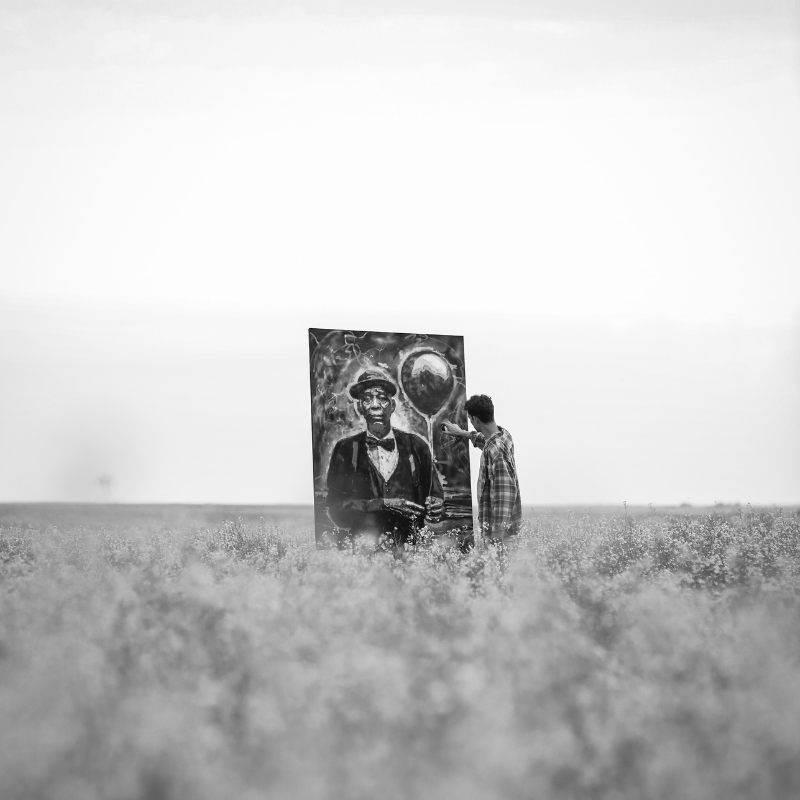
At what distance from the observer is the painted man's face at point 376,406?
6664mm

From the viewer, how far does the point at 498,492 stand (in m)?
6.39

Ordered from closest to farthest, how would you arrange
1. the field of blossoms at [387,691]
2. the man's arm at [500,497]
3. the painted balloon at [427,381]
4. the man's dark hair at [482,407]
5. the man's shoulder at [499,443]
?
the field of blossoms at [387,691], the man's arm at [500,497], the man's shoulder at [499,443], the man's dark hair at [482,407], the painted balloon at [427,381]

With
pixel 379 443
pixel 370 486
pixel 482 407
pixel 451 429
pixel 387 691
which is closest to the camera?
pixel 387 691

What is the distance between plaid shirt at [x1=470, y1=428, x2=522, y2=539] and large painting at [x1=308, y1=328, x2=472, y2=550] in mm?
354

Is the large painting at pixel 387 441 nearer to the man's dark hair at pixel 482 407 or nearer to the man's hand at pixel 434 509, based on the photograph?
the man's hand at pixel 434 509

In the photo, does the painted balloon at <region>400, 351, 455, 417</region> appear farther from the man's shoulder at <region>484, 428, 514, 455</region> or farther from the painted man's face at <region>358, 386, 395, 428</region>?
the man's shoulder at <region>484, 428, 514, 455</region>

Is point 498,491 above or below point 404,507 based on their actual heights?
above

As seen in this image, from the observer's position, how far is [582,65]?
761 centimetres

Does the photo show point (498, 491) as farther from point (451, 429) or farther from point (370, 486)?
Result: point (370, 486)

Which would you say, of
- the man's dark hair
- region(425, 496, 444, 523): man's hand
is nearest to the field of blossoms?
region(425, 496, 444, 523): man's hand

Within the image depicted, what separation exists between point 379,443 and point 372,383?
49 cm

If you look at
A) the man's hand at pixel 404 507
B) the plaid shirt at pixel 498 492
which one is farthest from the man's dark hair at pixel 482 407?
the man's hand at pixel 404 507

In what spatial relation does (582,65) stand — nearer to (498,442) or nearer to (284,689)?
(498,442)

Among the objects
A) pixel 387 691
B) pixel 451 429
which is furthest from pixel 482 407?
pixel 387 691
